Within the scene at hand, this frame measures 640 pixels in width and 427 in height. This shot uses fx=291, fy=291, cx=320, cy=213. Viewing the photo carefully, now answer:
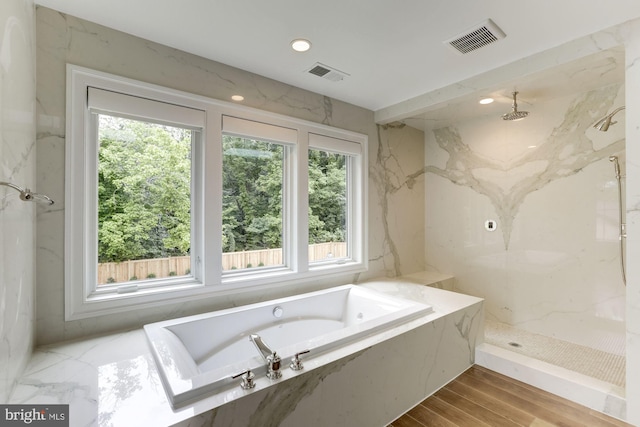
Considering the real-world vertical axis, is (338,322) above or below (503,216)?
below

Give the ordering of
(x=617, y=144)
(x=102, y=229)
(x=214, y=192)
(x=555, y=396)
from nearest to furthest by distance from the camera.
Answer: (x=102, y=229)
(x=555, y=396)
(x=214, y=192)
(x=617, y=144)

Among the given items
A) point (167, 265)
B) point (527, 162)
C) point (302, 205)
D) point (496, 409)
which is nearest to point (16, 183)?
point (167, 265)

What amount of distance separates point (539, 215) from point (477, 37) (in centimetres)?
192

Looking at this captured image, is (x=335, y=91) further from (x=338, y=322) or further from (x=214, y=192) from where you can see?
(x=338, y=322)

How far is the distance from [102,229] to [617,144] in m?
3.95

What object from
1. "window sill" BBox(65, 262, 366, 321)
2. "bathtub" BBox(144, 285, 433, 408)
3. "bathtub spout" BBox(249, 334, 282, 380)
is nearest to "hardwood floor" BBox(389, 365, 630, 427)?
"bathtub" BBox(144, 285, 433, 408)

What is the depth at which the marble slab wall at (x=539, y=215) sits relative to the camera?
8.14 feet

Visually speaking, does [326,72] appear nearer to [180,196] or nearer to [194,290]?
[180,196]

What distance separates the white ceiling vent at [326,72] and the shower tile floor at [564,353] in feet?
8.86

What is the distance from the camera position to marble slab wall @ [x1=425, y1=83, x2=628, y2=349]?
248 centimetres

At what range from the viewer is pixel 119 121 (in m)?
1.93

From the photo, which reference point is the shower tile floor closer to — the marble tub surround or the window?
the marble tub surround

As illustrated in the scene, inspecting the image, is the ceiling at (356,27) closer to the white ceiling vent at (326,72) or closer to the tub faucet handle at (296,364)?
the white ceiling vent at (326,72)

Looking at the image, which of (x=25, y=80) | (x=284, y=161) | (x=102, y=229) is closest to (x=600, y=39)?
(x=284, y=161)
